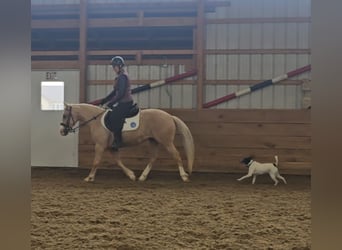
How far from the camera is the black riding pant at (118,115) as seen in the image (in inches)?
191

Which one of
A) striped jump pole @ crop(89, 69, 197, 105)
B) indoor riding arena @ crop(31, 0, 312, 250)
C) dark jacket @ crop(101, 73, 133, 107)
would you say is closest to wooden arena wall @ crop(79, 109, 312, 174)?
indoor riding arena @ crop(31, 0, 312, 250)

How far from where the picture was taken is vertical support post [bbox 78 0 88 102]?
6.52m

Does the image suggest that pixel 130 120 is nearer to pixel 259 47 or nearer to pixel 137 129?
pixel 137 129

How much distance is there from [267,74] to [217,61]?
68 centimetres

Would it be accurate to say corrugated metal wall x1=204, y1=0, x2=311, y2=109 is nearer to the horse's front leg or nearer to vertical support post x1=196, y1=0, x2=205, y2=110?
vertical support post x1=196, y1=0, x2=205, y2=110

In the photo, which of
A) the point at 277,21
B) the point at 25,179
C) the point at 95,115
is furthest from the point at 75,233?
the point at 277,21

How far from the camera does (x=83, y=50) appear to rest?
6566 millimetres

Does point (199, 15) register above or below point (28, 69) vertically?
above

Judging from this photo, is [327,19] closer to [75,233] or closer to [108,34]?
[75,233]

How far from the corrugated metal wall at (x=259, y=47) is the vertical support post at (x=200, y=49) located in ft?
0.29

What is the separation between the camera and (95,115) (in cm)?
496

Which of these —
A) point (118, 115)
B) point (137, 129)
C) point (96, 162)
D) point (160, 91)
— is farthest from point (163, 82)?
point (96, 162)

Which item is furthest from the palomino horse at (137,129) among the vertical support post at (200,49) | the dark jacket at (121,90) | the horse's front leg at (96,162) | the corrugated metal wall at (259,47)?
the corrugated metal wall at (259,47)

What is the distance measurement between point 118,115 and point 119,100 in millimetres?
153
